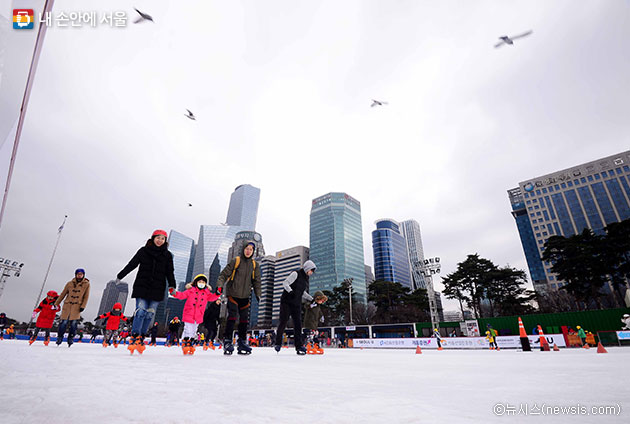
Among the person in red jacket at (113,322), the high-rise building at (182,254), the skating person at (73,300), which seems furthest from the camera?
the high-rise building at (182,254)

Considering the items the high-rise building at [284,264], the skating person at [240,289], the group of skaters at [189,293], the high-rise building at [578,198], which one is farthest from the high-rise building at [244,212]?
the skating person at [240,289]

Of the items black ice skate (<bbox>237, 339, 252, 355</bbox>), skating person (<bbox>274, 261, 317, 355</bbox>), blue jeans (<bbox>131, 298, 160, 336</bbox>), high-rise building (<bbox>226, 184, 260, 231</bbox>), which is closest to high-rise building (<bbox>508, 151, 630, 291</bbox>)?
skating person (<bbox>274, 261, 317, 355</bbox>)

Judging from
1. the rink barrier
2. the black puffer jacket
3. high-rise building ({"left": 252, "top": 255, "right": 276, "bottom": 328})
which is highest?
high-rise building ({"left": 252, "top": 255, "right": 276, "bottom": 328})

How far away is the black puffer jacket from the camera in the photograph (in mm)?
4941

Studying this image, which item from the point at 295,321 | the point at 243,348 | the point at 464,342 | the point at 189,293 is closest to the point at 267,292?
the point at 464,342

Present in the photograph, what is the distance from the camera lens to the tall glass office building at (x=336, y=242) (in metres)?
117

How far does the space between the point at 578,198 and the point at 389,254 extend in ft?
248

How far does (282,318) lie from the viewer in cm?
694

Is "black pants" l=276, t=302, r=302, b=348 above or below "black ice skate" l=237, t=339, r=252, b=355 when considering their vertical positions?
above

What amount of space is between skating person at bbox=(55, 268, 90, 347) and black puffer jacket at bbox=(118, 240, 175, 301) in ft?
9.92

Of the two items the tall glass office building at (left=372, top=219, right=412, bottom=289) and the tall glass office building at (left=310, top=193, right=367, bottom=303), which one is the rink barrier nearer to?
the tall glass office building at (left=310, top=193, right=367, bottom=303)

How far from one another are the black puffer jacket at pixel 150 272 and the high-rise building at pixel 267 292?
12202 cm

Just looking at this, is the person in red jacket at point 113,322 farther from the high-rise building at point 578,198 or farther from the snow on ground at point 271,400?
the high-rise building at point 578,198

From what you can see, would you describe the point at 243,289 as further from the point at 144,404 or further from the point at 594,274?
the point at 594,274
